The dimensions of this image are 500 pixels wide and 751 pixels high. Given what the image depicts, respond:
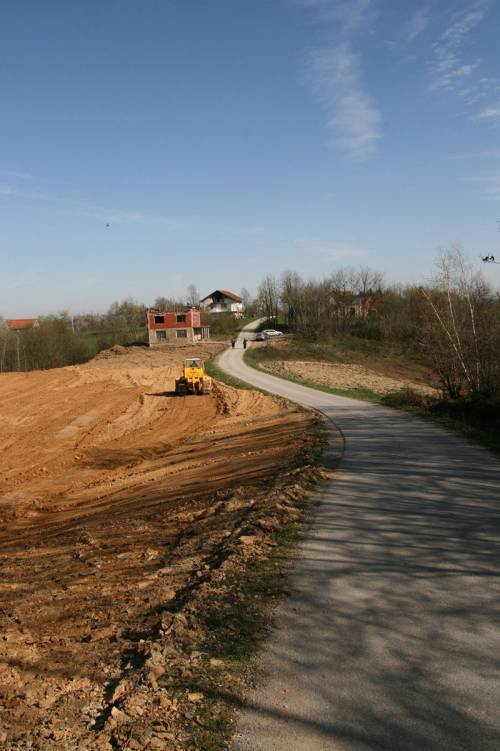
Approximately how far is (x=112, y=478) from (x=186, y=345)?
190ft

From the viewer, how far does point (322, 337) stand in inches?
2771

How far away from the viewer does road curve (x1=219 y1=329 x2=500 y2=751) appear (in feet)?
12.5

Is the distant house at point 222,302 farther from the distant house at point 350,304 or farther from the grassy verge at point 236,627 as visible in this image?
the grassy verge at point 236,627

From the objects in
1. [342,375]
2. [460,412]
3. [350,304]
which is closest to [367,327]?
[350,304]

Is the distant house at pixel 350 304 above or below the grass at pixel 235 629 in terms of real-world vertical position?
above

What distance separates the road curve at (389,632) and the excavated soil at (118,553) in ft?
2.47

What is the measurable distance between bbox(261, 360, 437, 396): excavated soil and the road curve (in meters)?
26.9

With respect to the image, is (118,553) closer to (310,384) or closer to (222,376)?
(310,384)

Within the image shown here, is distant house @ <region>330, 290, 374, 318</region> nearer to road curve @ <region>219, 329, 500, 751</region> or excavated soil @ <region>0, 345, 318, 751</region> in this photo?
excavated soil @ <region>0, 345, 318, 751</region>

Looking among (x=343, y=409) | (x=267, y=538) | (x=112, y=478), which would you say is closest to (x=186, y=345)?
(x=343, y=409)

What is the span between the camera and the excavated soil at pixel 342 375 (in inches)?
1491

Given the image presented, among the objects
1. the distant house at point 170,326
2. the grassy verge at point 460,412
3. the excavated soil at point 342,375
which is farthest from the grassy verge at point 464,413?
the distant house at point 170,326

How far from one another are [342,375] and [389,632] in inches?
1614

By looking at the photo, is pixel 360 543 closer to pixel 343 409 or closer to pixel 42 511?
pixel 42 511
